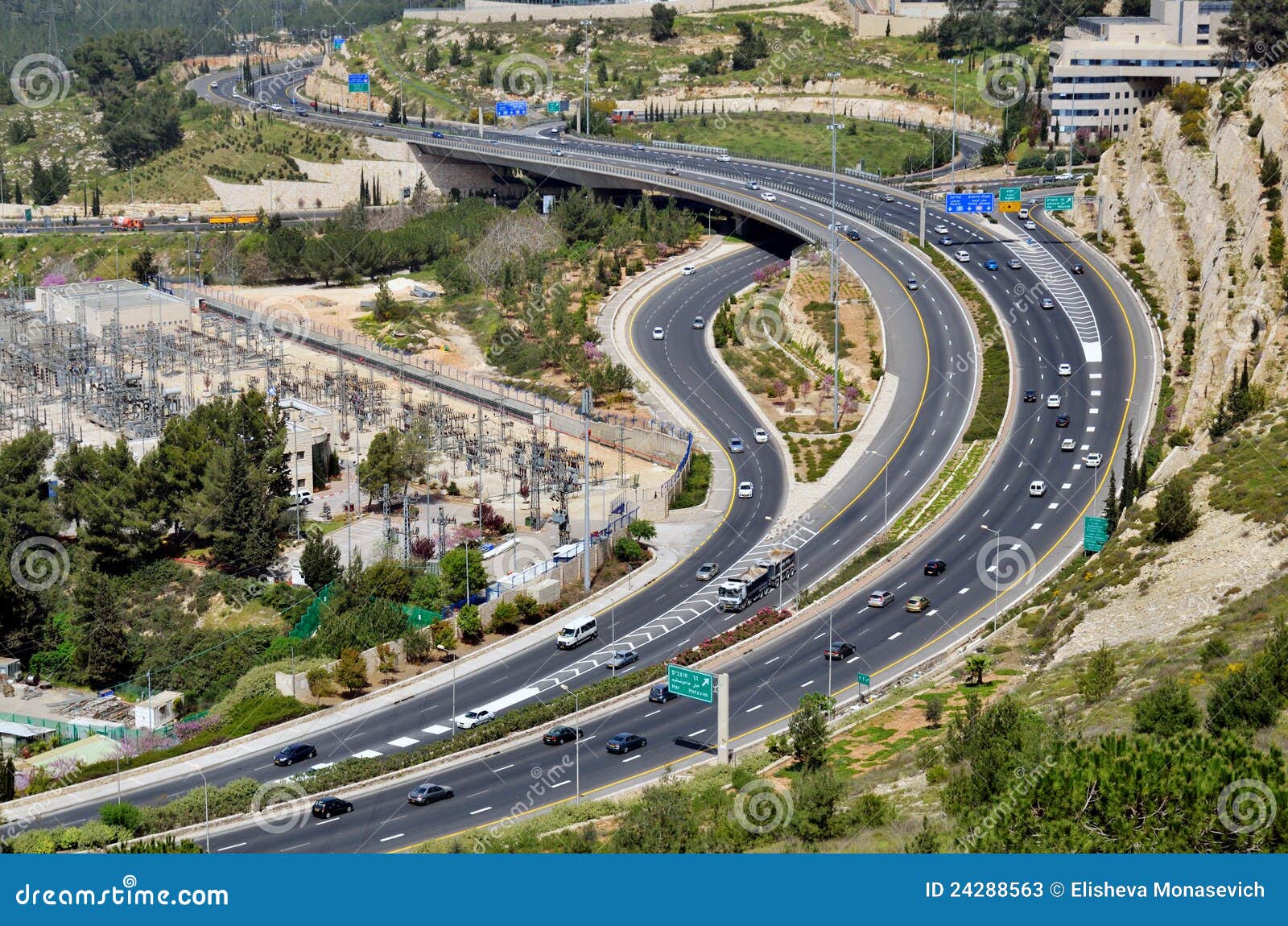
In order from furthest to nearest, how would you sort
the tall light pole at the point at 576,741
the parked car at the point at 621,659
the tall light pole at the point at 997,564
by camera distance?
the tall light pole at the point at 997,564 < the parked car at the point at 621,659 < the tall light pole at the point at 576,741

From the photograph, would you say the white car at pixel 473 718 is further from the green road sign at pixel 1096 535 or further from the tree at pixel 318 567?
the green road sign at pixel 1096 535

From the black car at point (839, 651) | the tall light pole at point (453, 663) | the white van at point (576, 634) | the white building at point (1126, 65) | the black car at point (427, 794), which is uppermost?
the white building at point (1126, 65)

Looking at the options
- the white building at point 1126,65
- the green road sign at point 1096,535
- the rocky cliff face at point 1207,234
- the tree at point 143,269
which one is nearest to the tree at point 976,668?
the green road sign at point 1096,535

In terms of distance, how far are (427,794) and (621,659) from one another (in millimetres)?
15860

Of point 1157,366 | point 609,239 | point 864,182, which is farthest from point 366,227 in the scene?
point 1157,366

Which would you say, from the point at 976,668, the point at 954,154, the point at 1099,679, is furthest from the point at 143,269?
the point at 1099,679

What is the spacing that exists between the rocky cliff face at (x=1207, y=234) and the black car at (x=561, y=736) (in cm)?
3561

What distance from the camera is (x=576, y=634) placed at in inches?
3108

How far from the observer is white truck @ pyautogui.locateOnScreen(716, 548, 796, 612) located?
81000 mm

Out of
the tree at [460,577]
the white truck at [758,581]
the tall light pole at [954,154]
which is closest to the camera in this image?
the white truck at [758,581]

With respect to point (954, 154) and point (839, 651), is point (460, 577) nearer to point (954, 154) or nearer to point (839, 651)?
point (839, 651)

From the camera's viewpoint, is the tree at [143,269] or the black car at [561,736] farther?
the tree at [143,269]

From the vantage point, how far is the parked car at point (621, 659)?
247 feet

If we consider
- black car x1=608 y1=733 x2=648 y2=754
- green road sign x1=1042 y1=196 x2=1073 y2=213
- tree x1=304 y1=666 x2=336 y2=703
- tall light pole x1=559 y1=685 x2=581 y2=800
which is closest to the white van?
tall light pole x1=559 y1=685 x2=581 y2=800
